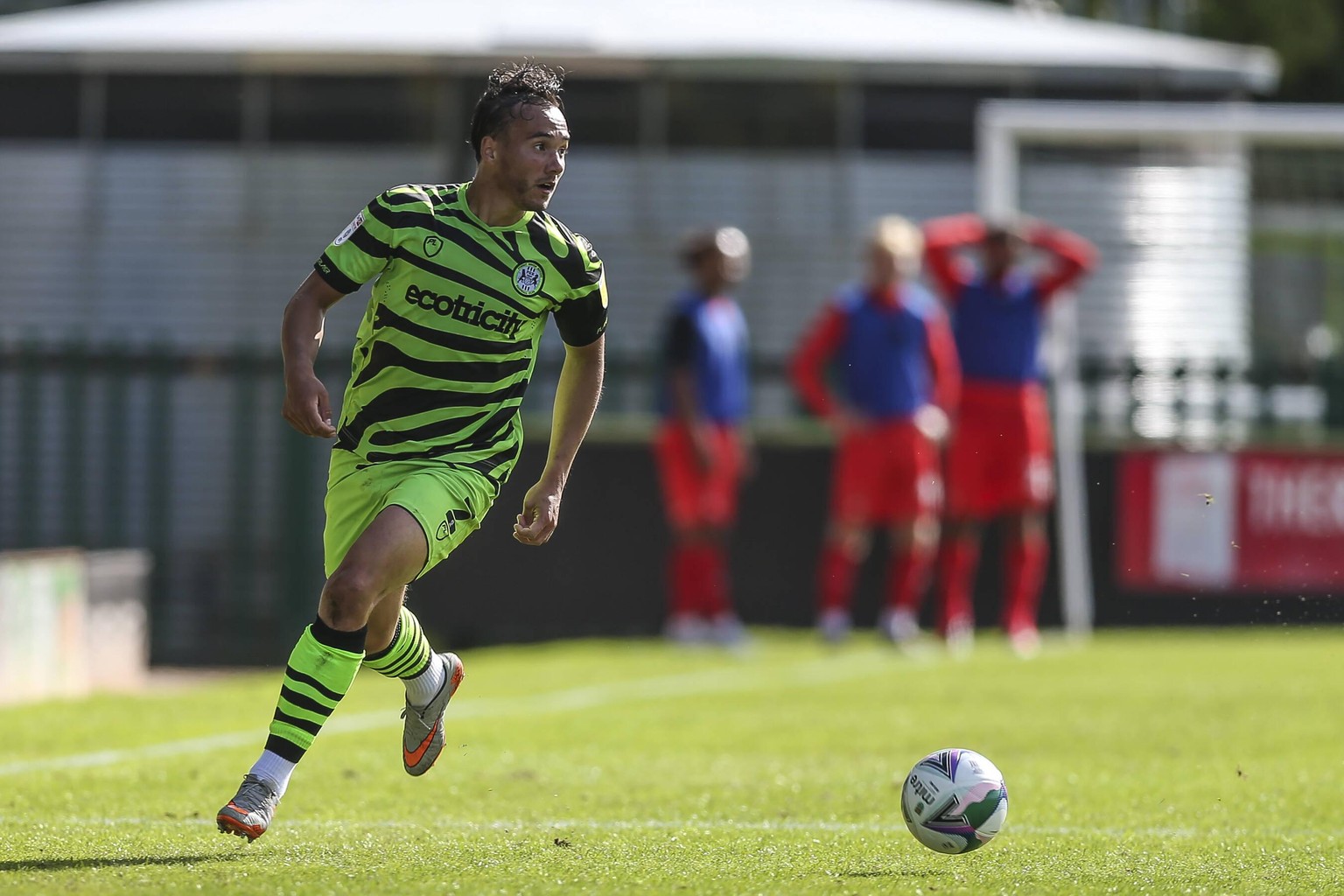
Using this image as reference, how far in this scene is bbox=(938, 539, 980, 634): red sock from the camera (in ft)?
45.1

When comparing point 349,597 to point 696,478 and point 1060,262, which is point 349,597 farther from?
point 1060,262

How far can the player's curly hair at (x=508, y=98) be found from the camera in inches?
232

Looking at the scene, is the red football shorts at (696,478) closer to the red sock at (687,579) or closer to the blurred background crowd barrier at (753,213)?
the red sock at (687,579)

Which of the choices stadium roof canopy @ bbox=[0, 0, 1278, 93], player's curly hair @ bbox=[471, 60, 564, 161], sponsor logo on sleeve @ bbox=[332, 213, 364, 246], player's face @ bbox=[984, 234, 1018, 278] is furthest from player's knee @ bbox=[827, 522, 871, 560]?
sponsor logo on sleeve @ bbox=[332, 213, 364, 246]

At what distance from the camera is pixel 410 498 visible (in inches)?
222

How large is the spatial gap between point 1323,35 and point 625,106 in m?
13.6

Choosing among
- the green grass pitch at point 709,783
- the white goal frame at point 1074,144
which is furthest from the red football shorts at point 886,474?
the white goal frame at point 1074,144

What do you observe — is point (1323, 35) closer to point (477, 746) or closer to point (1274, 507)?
point (1274, 507)

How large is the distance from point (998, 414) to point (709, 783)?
278 inches

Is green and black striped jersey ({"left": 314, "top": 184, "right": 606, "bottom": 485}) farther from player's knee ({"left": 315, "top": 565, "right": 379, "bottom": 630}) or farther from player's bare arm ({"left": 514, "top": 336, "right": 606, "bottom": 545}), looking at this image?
player's knee ({"left": 315, "top": 565, "right": 379, "bottom": 630})

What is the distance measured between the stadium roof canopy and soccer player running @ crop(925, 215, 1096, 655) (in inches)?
245

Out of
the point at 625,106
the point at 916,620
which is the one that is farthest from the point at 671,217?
the point at 916,620

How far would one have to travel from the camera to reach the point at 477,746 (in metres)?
8.38

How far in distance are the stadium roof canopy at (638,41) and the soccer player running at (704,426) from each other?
20.6ft
